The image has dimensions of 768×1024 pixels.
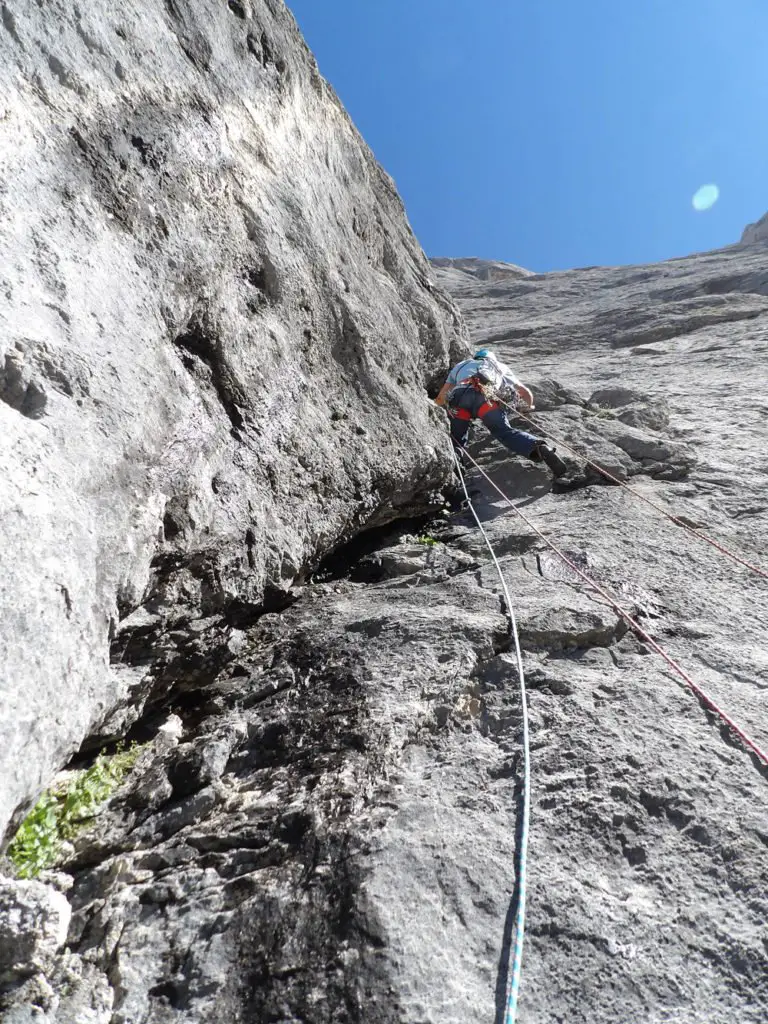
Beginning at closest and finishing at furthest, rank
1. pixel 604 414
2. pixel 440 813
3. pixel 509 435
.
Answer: pixel 440 813 → pixel 509 435 → pixel 604 414

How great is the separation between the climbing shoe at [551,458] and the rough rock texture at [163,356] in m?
1.00

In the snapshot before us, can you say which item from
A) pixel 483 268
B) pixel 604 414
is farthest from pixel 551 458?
pixel 483 268

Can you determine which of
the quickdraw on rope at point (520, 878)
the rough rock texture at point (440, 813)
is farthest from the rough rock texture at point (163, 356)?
the quickdraw on rope at point (520, 878)

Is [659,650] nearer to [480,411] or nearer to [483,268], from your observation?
[480,411]

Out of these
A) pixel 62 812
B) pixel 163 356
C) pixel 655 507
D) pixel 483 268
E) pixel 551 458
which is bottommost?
pixel 62 812

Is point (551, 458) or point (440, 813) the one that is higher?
point (551, 458)

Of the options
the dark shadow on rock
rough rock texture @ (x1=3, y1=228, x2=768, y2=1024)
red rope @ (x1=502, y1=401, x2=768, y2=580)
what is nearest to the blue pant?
red rope @ (x1=502, y1=401, x2=768, y2=580)

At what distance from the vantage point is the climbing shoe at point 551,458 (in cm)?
602

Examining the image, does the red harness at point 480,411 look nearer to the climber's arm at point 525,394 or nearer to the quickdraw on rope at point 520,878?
the climber's arm at point 525,394

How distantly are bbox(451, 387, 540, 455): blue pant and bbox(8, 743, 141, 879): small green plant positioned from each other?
4453mm

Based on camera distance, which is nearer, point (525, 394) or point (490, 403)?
point (490, 403)

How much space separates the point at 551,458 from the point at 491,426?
2.58 feet

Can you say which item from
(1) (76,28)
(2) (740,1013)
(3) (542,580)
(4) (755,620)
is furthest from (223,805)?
(1) (76,28)

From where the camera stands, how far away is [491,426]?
6543 mm
